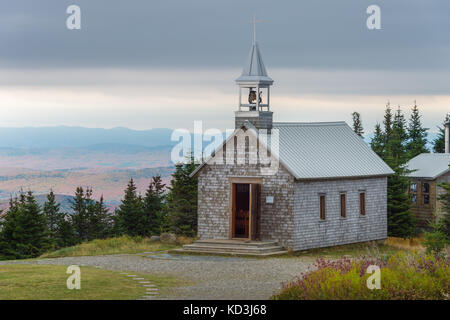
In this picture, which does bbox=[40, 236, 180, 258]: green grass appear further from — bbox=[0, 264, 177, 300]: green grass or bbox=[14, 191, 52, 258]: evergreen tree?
bbox=[14, 191, 52, 258]: evergreen tree

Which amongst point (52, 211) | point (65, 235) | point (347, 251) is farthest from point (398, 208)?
point (52, 211)

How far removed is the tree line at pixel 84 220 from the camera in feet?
168

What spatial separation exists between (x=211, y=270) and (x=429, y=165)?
23.8 metres

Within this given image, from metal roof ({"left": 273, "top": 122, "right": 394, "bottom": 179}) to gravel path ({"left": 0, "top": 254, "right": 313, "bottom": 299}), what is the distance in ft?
14.5

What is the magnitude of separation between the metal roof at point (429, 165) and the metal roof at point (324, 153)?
340 inches

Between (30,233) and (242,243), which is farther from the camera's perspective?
(30,233)

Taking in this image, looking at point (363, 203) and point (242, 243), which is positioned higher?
point (363, 203)

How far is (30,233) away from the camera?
2079 inches

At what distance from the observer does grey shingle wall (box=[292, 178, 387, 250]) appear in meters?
32.0

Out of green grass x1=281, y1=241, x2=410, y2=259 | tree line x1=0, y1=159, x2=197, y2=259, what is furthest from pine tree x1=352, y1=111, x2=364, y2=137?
green grass x1=281, y1=241, x2=410, y2=259

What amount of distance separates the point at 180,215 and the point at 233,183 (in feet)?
24.7

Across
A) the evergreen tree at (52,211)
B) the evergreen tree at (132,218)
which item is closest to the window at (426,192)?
the evergreen tree at (132,218)

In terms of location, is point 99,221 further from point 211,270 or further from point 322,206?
point 211,270

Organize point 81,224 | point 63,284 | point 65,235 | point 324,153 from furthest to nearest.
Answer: point 81,224, point 65,235, point 324,153, point 63,284
